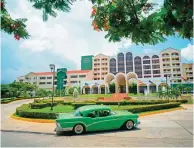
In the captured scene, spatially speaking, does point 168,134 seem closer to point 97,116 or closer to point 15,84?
point 97,116

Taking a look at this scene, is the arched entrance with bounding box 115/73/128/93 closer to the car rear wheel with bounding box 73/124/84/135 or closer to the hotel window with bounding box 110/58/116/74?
the hotel window with bounding box 110/58/116/74

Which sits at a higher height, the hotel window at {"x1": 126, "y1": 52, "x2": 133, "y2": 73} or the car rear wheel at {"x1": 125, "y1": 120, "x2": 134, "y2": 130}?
the hotel window at {"x1": 126, "y1": 52, "x2": 133, "y2": 73}

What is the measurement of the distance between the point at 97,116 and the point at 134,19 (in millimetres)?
6631

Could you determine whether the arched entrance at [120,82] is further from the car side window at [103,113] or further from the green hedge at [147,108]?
the car side window at [103,113]

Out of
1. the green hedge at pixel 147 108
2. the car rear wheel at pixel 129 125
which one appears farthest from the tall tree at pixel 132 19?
the green hedge at pixel 147 108

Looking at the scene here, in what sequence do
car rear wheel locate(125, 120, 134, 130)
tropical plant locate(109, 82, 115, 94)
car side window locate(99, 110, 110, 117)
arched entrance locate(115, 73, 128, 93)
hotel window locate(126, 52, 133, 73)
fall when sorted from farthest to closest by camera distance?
hotel window locate(126, 52, 133, 73), tropical plant locate(109, 82, 115, 94), arched entrance locate(115, 73, 128, 93), car rear wheel locate(125, 120, 134, 130), car side window locate(99, 110, 110, 117)

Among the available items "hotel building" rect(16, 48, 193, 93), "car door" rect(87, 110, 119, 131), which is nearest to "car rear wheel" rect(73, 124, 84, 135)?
"car door" rect(87, 110, 119, 131)

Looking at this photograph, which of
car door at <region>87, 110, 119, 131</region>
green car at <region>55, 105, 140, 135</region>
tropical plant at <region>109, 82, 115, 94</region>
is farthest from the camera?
tropical plant at <region>109, 82, 115, 94</region>

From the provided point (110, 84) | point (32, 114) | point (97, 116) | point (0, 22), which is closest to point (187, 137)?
point (97, 116)

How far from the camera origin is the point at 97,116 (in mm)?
9055

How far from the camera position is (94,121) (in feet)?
29.2

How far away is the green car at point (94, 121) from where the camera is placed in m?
8.67

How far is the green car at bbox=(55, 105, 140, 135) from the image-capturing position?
8.67 metres

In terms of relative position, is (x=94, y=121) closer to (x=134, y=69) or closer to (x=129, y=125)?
(x=129, y=125)
